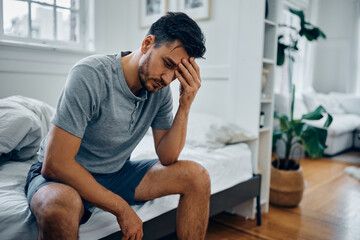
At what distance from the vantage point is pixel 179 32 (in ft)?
Result: 3.62

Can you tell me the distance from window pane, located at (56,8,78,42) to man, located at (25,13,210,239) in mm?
1526

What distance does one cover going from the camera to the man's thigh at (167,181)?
1.26m

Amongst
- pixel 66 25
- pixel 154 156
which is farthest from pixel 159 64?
pixel 66 25

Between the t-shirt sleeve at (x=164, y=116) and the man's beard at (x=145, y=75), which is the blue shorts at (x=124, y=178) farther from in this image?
the man's beard at (x=145, y=75)

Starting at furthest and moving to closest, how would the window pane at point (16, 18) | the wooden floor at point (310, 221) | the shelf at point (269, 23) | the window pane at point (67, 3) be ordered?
1. the window pane at point (67, 3)
2. the window pane at point (16, 18)
3. the shelf at point (269, 23)
4. the wooden floor at point (310, 221)

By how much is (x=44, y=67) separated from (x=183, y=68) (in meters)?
1.49

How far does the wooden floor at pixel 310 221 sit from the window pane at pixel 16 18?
6.46ft

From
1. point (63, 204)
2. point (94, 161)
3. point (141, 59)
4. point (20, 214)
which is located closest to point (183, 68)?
point (141, 59)

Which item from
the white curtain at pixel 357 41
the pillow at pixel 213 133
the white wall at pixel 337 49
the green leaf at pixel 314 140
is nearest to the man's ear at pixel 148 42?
the pillow at pixel 213 133

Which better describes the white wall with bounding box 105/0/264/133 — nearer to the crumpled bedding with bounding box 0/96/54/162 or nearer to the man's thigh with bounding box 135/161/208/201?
the man's thigh with bounding box 135/161/208/201

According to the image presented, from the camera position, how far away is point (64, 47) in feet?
7.96

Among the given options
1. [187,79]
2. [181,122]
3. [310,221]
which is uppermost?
[187,79]

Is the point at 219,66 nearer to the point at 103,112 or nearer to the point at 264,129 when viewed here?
the point at 264,129

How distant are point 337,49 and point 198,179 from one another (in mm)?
5718
